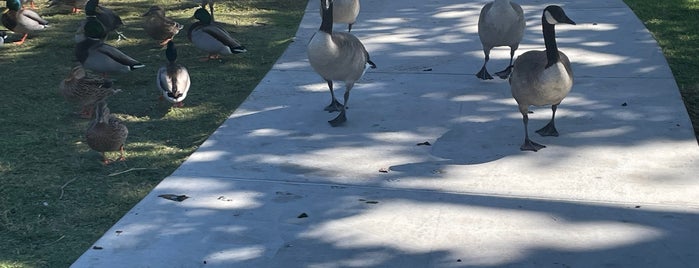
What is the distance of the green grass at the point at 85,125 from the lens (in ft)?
21.0

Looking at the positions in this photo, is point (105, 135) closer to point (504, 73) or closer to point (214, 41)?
point (214, 41)

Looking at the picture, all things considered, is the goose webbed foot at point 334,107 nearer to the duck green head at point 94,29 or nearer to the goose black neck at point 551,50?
the goose black neck at point 551,50

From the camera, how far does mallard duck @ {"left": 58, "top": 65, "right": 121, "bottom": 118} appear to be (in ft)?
29.1

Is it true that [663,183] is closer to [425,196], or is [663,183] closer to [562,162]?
[562,162]

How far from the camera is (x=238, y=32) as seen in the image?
479 inches

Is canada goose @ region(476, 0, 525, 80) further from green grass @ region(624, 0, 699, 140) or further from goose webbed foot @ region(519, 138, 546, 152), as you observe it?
goose webbed foot @ region(519, 138, 546, 152)

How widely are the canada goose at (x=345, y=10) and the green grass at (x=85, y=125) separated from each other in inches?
30.4

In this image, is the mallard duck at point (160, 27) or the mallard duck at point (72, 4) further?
the mallard duck at point (72, 4)

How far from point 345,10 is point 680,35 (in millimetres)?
4238

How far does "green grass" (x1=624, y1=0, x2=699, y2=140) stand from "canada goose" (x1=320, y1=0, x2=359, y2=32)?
382 centimetres

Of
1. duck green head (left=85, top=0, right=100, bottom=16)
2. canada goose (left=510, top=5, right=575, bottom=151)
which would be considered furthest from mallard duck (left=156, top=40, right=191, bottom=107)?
canada goose (left=510, top=5, right=575, bottom=151)

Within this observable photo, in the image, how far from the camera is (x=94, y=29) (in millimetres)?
10383

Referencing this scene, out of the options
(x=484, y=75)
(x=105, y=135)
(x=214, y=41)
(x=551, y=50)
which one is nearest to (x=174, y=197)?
(x=105, y=135)

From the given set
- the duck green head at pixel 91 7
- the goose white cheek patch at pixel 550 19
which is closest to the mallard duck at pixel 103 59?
the duck green head at pixel 91 7
